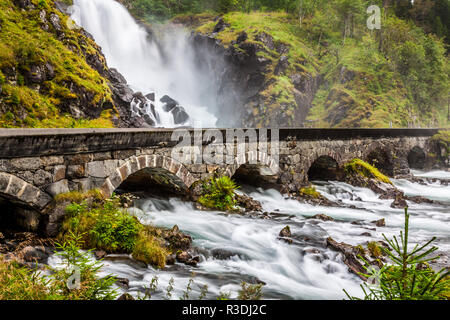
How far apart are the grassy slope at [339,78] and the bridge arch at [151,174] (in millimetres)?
23426

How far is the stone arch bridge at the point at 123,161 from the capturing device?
5.03m

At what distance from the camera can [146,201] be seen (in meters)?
8.84

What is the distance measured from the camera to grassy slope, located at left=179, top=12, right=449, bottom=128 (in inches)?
1203

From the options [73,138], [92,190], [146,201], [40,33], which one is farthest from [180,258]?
[40,33]

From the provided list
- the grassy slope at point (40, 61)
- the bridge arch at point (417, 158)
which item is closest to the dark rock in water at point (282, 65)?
the bridge arch at point (417, 158)

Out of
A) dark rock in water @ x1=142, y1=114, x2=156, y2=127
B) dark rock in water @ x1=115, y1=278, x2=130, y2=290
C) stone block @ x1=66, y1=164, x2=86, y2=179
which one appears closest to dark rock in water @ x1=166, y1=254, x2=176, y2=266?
dark rock in water @ x1=115, y1=278, x2=130, y2=290

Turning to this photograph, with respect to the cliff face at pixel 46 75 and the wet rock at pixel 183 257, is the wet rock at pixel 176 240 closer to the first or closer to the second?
the wet rock at pixel 183 257

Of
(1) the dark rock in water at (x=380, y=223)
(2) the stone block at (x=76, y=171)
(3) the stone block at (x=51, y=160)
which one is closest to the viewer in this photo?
(3) the stone block at (x=51, y=160)

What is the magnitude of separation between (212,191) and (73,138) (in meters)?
4.33

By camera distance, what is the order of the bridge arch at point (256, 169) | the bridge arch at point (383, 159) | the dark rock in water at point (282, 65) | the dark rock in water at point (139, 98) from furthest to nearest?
the dark rock in water at point (282, 65), the dark rock in water at point (139, 98), the bridge arch at point (383, 159), the bridge arch at point (256, 169)

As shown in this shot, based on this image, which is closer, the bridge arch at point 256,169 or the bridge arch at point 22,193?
the bridge arch at point 22,193

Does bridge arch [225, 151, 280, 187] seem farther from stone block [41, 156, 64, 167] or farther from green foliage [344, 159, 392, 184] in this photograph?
stone block [41, 156, 64, 167]

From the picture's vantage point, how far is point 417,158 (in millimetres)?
23672

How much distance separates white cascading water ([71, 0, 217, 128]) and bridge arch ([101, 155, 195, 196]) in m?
13.4
